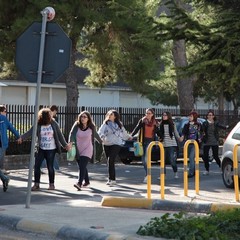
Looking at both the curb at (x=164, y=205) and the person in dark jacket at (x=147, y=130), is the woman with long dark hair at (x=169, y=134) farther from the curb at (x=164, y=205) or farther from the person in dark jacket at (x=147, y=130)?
the curb at (x=164, y=205)

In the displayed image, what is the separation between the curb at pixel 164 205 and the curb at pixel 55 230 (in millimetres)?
2252

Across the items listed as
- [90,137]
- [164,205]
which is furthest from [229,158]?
[164,205]

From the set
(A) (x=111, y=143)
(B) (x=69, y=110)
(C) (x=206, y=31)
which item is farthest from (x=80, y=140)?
(B) (x=69, y=110)

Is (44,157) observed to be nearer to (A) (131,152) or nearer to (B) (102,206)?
(B) (102,206)

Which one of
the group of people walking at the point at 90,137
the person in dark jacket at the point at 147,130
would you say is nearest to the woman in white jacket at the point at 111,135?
the group of people walking at the point at 90,137

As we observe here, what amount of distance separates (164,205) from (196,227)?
10.6 feet

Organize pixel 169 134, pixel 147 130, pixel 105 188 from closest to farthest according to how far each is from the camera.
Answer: pixel 105 188, pixel 147 130, pixel 169 134

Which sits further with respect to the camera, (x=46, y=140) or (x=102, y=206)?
(x=46, y=140)

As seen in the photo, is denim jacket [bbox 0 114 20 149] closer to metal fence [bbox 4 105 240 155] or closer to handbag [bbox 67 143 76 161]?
handbag [bbox 67 143 76 161]

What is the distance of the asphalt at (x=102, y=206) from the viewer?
8891mm

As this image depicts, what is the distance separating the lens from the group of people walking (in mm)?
13891

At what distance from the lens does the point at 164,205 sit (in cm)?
1116

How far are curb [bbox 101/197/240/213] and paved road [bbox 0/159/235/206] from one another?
0.65m

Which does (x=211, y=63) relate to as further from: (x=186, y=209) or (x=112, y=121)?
(x=112, y=121)
